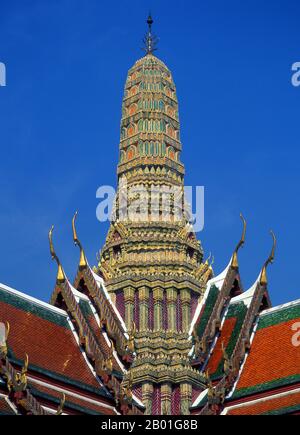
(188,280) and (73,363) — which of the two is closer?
(73,363)

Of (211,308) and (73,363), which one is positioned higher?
(211,308)

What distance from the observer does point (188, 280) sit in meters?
34.7

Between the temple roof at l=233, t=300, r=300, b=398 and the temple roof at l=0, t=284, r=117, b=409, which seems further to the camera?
the temple roof at l=233, t=300, r=300, b=398

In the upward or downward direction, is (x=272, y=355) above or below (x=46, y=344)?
below

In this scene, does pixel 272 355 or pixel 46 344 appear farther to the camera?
pixel 272 355

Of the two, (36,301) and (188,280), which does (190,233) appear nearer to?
(188,280)

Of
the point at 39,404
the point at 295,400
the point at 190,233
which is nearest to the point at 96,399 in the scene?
the point at 39,404

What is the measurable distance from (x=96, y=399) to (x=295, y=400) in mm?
5169

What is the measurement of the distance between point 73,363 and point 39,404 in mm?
3518

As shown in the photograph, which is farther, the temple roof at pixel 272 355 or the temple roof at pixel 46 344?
Result: the temple roof at pixel 272 355
